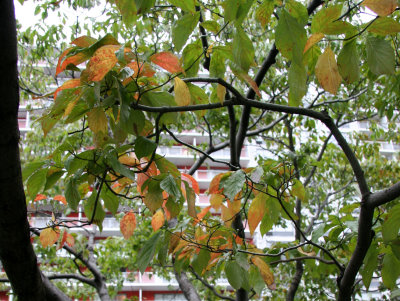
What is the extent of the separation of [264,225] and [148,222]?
4111 mm

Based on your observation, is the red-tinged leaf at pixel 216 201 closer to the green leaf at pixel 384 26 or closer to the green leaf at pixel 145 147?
the green leaf at pixel 145 147

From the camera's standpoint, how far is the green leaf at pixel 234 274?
1.43 m

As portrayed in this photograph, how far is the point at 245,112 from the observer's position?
8.82 ft

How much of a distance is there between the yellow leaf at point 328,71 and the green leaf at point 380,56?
0.31ft

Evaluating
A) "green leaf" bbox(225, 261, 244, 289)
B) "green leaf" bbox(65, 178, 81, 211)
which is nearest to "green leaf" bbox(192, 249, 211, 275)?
"green leaf" bbox(225, 261, 244, 289)

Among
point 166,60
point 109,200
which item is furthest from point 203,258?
point 166,60

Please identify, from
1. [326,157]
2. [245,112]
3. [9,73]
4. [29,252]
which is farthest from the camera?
[326,157]

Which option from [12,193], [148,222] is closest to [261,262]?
[12,193]

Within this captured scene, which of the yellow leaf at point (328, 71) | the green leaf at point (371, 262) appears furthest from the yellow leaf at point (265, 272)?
the yellow leaf at point (328, 71)

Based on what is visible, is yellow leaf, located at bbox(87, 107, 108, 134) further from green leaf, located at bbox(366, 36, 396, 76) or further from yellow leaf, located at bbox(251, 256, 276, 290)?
yellow leaf, located at bbox(251, 256, 276, 290)

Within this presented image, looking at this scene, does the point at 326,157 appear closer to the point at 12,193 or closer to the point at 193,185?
the point at 193,185

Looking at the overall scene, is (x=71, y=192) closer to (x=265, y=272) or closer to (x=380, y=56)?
(x=265, y=272)

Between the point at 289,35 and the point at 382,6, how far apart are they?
0.21m

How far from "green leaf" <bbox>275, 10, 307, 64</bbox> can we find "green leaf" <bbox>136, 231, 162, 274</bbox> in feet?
2.77
